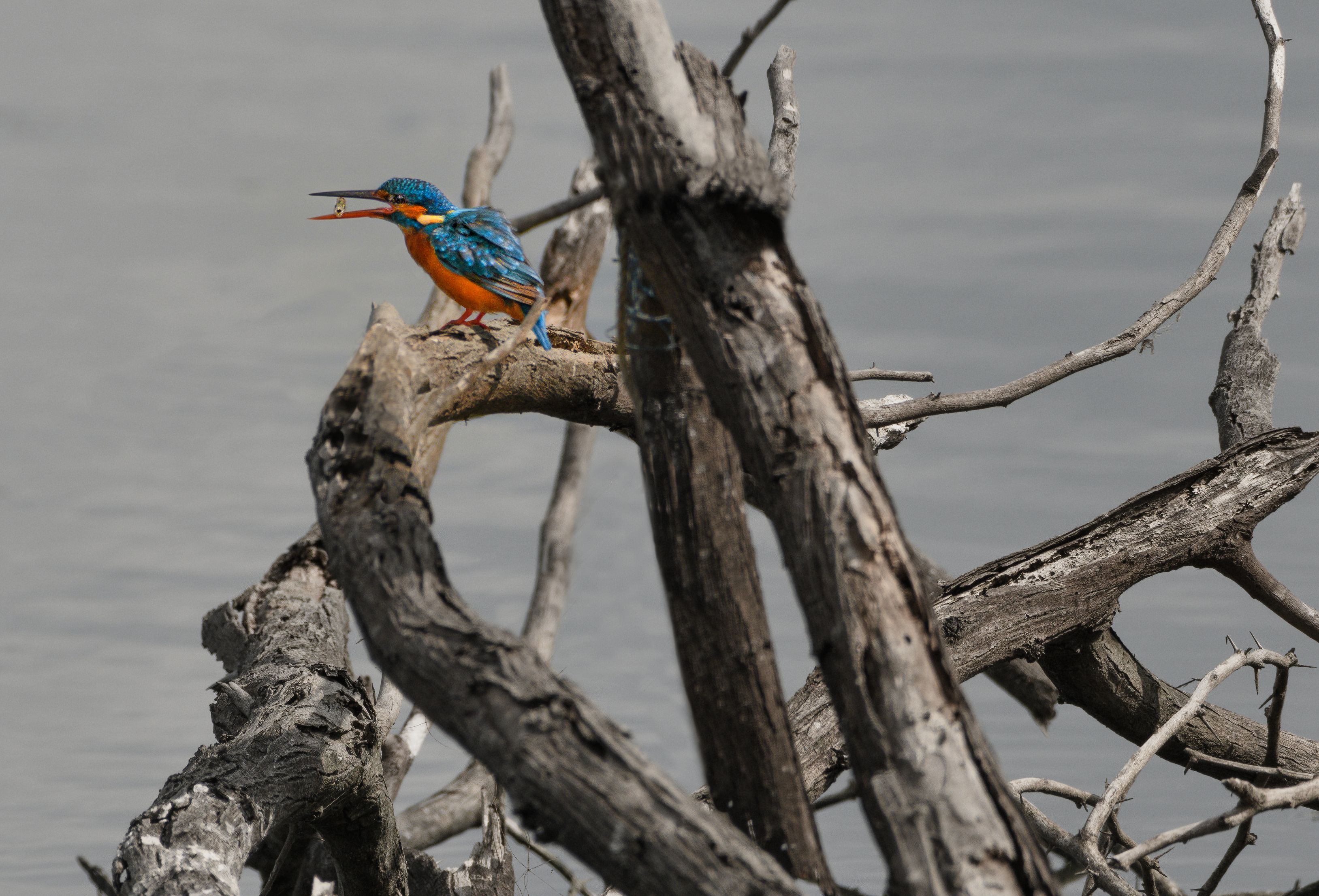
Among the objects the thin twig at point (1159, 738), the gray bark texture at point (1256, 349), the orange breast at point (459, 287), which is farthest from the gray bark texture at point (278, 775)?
the gray bark texture at point (1256, 349)

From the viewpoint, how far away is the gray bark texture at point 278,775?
2514 millimetres

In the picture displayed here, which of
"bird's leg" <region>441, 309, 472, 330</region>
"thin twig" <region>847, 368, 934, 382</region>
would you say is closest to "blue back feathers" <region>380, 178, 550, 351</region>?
"bird's leg" <region>441, 309, 472, 330</region>

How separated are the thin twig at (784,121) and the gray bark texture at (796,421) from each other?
8.61 feet

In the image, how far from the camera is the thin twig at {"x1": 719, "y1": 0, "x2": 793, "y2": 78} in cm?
222

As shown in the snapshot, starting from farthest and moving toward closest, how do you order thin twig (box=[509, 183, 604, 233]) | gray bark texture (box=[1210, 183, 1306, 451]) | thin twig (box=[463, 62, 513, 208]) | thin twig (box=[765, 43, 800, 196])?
thin twig (box=[463, 62, 513, 208]) → gray bark texture (box=[1210, 183, 1306, 451]) → thin twig (box=[765, 43, 800, 196]) → thin twig (box=[509, 183, 604, 233])

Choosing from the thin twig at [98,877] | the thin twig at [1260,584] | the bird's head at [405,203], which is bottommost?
the thin twig at [98,877]

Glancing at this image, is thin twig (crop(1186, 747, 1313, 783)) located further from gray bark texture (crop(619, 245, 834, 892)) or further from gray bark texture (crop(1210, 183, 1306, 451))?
gray bark texture (crop(619, 245, 834, 892))

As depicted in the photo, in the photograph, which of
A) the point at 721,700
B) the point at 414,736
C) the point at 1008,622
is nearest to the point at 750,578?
the point at 721,700

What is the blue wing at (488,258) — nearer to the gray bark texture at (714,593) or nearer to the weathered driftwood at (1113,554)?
the gray bark texture at (714,593)

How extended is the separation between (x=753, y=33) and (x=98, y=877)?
2.44 meters

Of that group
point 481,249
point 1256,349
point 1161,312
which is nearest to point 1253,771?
point 1161,312

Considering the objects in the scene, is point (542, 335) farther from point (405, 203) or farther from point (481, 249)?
point (405, 203)

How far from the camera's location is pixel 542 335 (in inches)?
139

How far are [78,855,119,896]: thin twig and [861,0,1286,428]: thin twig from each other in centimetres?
231
